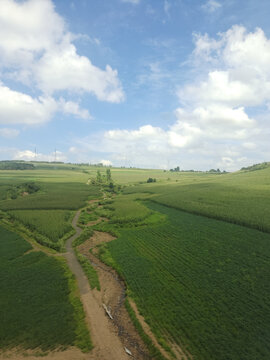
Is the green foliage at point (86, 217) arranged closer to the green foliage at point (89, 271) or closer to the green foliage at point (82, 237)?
the green foliage at point (82, 237)

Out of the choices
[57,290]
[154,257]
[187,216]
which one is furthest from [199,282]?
[187,216]

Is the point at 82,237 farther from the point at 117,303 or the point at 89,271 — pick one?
the point at 117,303

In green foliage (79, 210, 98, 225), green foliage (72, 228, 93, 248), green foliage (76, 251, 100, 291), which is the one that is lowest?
green foliage (76, 251, 100, 291)

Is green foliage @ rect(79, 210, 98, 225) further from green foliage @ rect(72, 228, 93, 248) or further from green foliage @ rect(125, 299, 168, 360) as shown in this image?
green foliage @ rect(125, 299, 168, 360)

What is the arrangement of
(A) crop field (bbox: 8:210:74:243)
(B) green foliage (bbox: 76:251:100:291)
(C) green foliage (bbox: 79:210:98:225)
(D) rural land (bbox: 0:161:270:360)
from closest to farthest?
1. (D) rural land (bbox: 0:161:270:360)
2. (B) green foliage (bbox: 76:251:100:291)
3. (A) crop field (bbox: 8:210:74:243)
4. (C) green foliage (bbox: 79:210:98:225)

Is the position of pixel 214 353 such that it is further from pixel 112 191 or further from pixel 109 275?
pixel 112 191

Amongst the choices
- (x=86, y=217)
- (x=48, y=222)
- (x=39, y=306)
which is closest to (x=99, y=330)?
(x=39, y=306)

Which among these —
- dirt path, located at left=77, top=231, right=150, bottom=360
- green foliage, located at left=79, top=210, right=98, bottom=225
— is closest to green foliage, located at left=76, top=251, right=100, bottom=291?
dirt path, located at left=77, top=231, right=150, bottom=360
